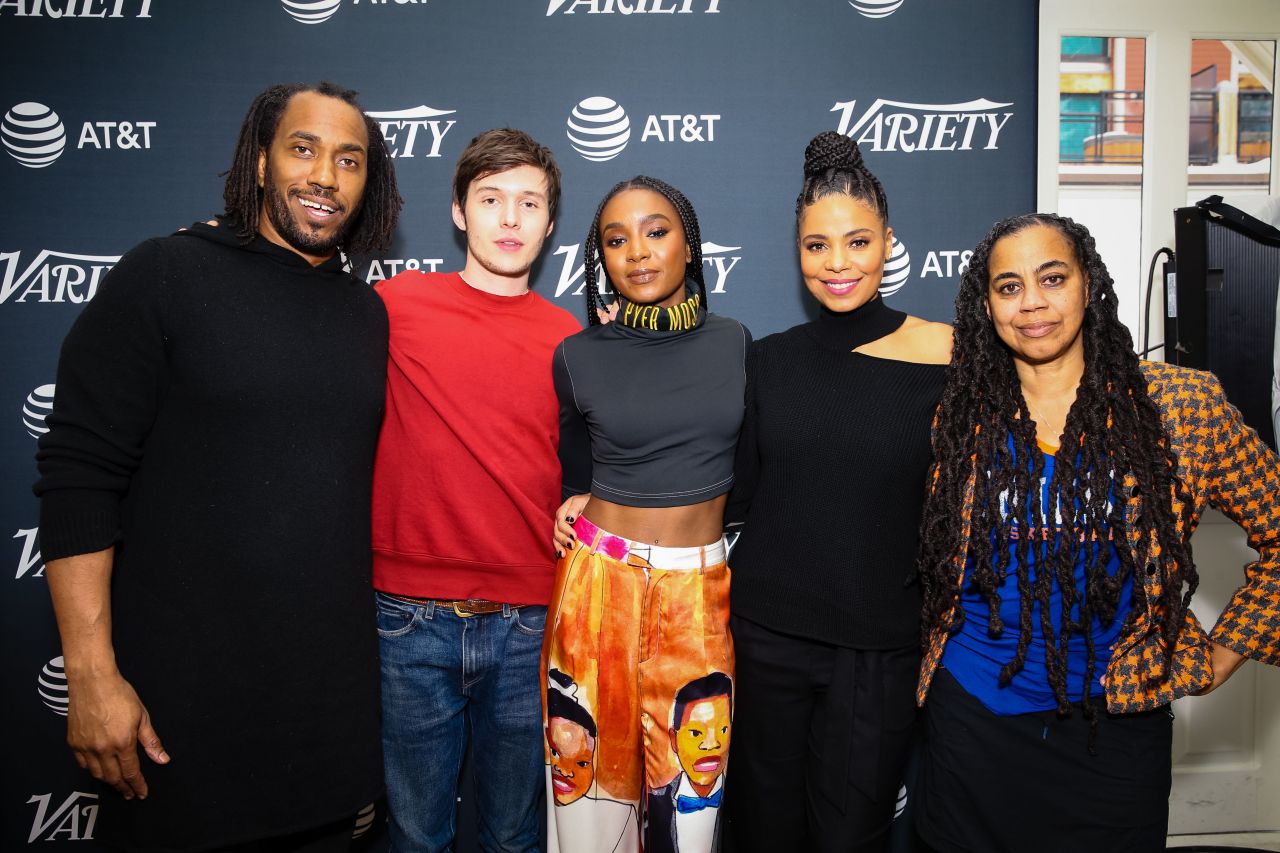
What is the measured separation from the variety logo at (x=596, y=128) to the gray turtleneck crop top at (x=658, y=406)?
88 cm

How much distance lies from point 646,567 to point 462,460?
1.76 ft

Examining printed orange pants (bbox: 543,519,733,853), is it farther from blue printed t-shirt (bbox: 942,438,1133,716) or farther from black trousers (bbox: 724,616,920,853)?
blue printed t-shirt (bbox: 942,438,1133,716)

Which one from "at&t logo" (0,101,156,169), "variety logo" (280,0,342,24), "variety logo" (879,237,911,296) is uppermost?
"variety logo" (280,0,342,24)

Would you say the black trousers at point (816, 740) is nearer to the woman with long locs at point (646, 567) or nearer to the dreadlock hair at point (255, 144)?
the woman with long locs at point (646, 567)

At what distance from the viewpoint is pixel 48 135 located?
2418 millimetres

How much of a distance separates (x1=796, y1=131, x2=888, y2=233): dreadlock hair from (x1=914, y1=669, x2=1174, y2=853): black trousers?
3.58ft

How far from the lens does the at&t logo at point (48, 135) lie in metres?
2.41

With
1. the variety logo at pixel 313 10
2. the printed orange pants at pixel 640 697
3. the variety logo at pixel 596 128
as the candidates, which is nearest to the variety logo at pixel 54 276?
the variety logo at pixel 313 10

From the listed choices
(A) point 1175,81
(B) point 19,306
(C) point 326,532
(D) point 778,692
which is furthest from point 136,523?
(A) point 1175,81

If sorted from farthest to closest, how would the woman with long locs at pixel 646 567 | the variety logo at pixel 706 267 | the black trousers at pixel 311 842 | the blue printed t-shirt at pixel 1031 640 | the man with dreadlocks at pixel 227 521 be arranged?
the variety logo at pixel 706 267, the woman with long locs at pixel 646 567, the black trousers at pixel 311 842, the blue printed t-shirt at pixel 1031 640, the man with dreadlocks at pixel 227 521

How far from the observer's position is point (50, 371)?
2441 mm

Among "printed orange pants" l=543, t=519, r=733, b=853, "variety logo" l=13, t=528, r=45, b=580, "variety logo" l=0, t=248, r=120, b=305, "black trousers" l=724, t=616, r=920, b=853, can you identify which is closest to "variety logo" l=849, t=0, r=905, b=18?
"printed orange pants" l=543, t=519, r=733, b=853

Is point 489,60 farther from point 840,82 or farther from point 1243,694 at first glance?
point 1243,694

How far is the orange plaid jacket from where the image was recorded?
55.9 inches
